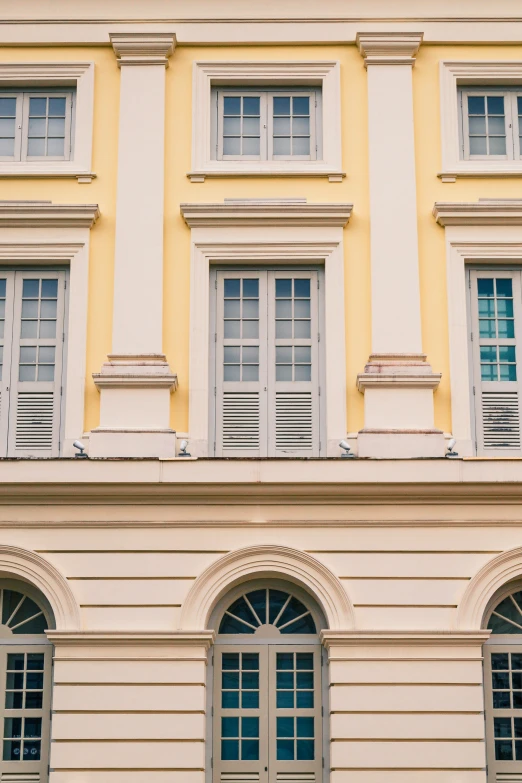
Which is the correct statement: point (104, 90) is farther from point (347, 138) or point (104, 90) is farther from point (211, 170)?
point (347, 138)

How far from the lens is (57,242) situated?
16.7m

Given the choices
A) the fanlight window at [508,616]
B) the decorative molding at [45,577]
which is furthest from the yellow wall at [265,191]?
the fanlight window at [508,616]

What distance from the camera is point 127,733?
14.9 metres

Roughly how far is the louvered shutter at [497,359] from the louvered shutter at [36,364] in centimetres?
524

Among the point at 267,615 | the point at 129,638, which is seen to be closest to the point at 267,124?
the point at 267,615

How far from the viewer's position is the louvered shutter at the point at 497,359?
16.4m

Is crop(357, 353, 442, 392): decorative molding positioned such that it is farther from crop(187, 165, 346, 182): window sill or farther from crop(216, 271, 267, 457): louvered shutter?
crop(187, 165, 346, 182): window sill

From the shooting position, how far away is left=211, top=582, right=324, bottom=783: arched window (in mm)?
15180

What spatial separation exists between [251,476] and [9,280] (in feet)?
13.6

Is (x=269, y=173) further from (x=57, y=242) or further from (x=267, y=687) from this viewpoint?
(x=267, y=687)

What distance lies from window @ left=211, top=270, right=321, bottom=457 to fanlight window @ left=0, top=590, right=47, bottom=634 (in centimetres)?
288

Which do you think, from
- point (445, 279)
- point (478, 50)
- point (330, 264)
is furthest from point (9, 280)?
point (478, 50)

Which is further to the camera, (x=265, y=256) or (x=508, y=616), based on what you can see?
(x=265, y=256)

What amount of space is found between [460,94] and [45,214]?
5668mm
